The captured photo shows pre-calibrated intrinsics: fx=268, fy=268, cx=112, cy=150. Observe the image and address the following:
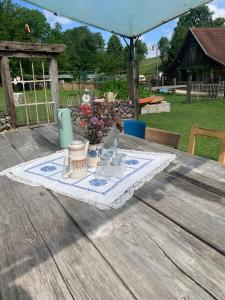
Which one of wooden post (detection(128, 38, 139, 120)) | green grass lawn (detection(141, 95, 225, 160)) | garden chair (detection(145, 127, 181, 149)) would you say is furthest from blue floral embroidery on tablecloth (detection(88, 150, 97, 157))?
green grass lawn (detection(141, 95, 225, 160))

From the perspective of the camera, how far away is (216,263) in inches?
35.1

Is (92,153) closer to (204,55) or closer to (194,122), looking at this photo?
(194,122)

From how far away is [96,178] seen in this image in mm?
1616

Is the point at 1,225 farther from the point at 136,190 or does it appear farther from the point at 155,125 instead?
the point at 155,125

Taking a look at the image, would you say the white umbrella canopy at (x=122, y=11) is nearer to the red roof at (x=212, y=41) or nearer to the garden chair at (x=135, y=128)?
the garden chair at (x=135, y=128)

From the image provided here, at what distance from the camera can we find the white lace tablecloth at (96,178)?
4.56ft

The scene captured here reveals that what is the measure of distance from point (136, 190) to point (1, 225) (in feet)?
2.28

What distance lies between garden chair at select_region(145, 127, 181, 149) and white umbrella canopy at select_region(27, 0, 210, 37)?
1604 mm

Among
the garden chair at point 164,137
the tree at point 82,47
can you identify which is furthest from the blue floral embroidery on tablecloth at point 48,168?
the tree at point 82,47

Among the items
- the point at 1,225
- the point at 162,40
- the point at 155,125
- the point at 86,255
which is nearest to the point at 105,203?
the point at 86,255

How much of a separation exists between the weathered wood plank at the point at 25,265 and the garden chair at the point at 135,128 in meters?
1.92

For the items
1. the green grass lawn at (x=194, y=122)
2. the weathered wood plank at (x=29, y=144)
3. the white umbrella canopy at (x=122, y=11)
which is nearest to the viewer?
the weathered wood plank at (x=29, y=144)

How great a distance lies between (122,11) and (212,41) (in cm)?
2237

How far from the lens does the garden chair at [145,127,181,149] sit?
2.47 meters
